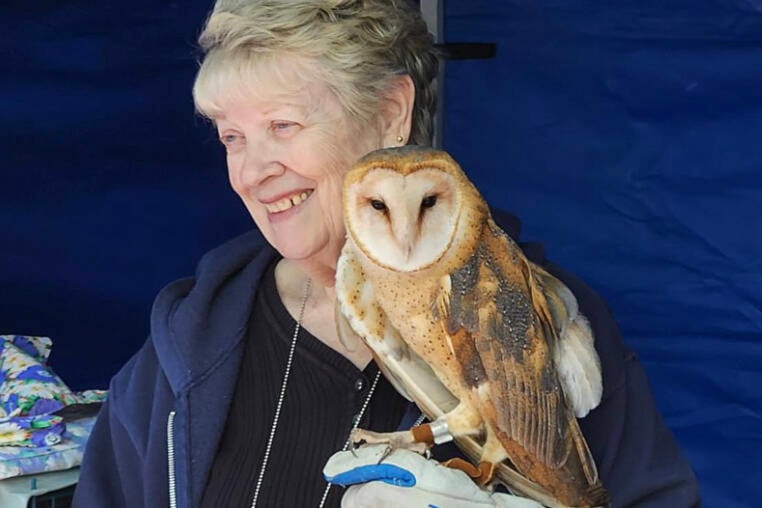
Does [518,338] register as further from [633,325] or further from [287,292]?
[633,325]

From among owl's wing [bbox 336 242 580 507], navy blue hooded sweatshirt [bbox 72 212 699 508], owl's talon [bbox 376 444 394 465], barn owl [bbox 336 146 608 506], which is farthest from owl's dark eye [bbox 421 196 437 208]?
navy blue hooded sweatshirt [bbox 72 212 699 508]

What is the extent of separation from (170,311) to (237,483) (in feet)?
0.84

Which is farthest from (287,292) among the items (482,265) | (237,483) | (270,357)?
(482,265)

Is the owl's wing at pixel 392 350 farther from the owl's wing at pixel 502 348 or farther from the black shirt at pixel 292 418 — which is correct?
the black shirt at pixel 292 418

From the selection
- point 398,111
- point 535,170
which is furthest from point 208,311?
point 535,170

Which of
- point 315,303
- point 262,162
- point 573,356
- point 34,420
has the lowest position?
point 34,420

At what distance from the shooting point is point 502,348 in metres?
1.06

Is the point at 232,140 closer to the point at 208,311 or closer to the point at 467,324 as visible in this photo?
the point at 208,311

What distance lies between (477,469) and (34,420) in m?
0.88

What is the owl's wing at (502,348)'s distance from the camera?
105 centimetres

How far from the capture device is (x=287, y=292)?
4.87ft

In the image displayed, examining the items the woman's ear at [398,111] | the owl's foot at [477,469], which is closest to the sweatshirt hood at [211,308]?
the woman's ear at [398,111]

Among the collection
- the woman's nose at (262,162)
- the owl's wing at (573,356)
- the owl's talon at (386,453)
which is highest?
the woman's nose at (262,162)

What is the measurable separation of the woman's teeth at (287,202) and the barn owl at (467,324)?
0.73ft
